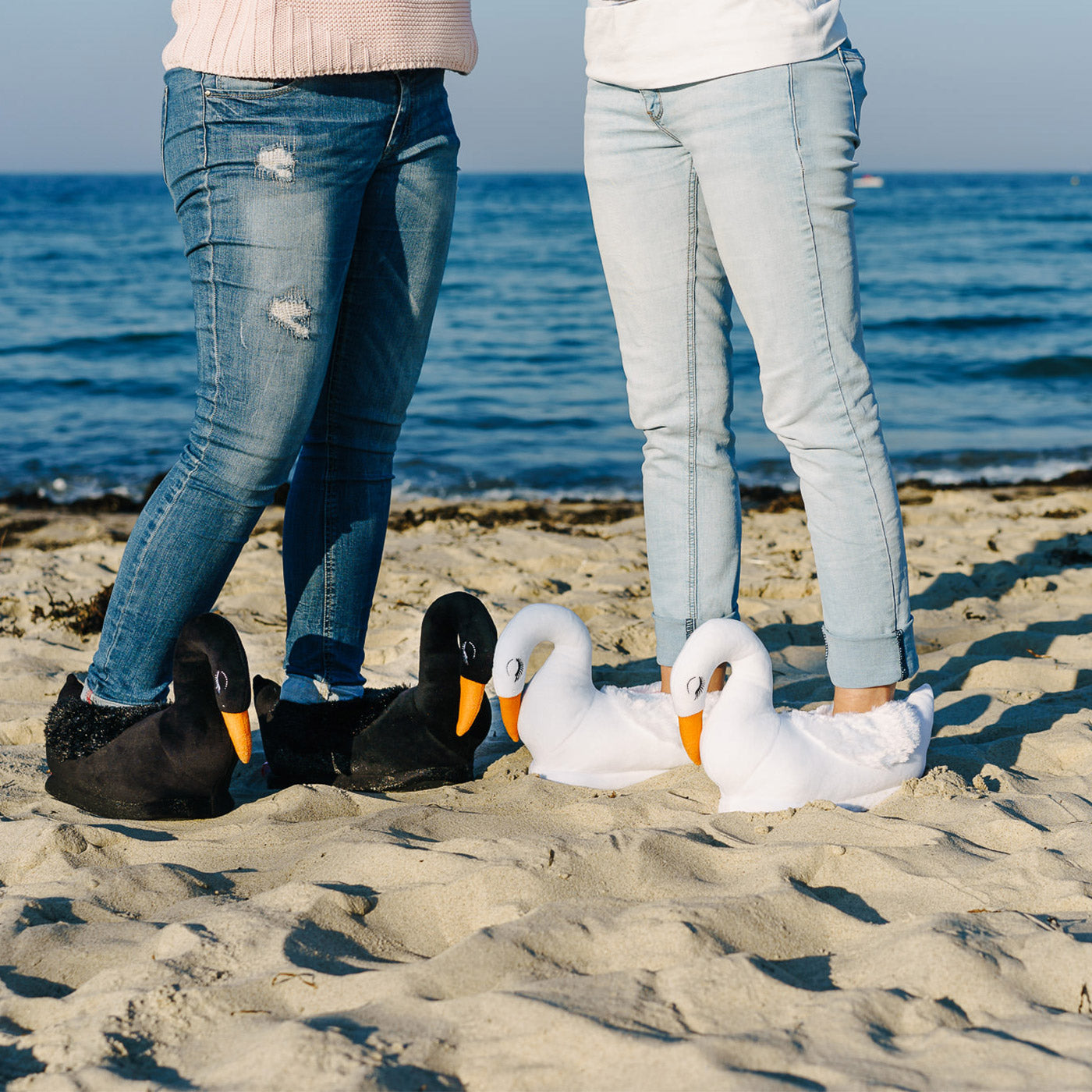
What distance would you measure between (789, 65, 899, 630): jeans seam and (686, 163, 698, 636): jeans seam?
24cm

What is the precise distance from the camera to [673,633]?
90.8 inches

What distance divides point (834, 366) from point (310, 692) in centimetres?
133

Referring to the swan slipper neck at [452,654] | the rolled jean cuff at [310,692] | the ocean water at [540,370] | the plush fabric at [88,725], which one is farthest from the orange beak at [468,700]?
the ocean water at [540,370]

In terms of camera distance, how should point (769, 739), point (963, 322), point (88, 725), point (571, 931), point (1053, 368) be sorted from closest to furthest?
point (571, 931) < point (769, 739) < point (88, 725) < point (1053, 368) < point (963, 322)

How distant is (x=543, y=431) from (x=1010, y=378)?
228 inches

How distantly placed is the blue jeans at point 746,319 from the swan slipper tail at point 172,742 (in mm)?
939

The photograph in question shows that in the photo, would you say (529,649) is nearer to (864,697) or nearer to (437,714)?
(437,714)

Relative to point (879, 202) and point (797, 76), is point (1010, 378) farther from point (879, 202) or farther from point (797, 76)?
point (879, 202)

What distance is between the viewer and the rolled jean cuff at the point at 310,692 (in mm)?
2348

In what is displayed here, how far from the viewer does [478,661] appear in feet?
7.41

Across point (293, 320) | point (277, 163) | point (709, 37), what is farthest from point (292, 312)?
point (709, 37)

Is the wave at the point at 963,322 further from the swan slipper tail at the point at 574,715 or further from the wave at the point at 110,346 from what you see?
the swan slipper tail at the point at 574,715

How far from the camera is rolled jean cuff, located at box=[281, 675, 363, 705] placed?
7.70ft

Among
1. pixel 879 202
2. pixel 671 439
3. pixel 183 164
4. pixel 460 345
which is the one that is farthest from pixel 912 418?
pixel 879 202
